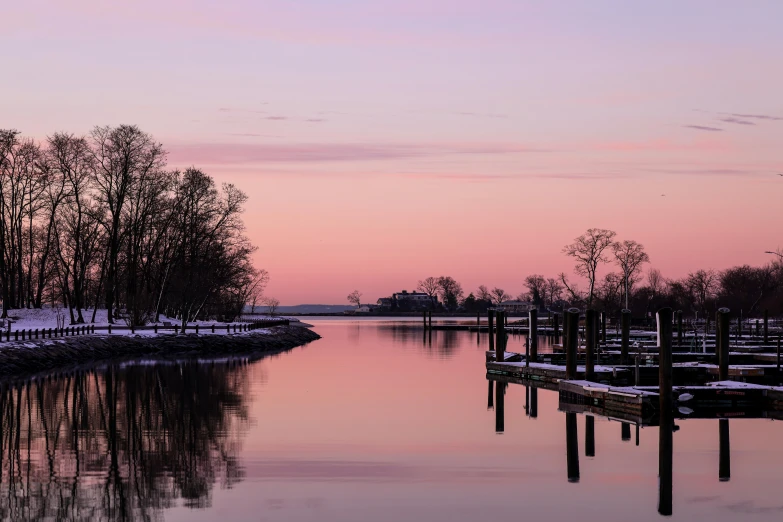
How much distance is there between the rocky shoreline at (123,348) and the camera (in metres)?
59.4

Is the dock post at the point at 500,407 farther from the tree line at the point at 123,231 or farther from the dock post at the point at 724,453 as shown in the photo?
the tree line at the point at 123,231

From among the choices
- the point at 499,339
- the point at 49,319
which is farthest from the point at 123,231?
the point at 499,339

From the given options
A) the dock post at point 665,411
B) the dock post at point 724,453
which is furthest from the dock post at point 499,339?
the dock post at point 665,411

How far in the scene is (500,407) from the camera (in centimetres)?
4278

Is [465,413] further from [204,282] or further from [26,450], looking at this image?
[204,282]

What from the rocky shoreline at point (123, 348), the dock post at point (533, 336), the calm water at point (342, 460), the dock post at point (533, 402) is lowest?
the calm water at point (342, 460)

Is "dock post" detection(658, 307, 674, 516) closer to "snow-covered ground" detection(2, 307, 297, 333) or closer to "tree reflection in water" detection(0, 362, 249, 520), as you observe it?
"tree reflection in water" detection(0, 362, 249, 520)

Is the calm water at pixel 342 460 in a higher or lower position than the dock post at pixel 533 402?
lower

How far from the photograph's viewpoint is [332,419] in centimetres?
3772

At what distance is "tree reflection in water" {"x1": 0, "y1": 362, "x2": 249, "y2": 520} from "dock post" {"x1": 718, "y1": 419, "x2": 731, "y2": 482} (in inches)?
482

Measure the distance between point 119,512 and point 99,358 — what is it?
173 feet

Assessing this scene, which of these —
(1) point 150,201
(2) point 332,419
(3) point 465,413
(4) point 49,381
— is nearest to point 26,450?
(2) point 332,419

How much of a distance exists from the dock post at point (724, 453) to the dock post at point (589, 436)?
355 centimetres

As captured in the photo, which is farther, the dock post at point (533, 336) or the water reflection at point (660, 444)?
the dock post at point (533, 336)
